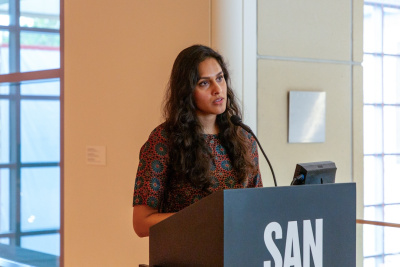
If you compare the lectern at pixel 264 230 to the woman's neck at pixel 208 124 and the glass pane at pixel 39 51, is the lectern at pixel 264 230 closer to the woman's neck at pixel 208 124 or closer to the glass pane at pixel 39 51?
the woman's neck at pixel 208 124

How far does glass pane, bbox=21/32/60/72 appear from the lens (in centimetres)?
436

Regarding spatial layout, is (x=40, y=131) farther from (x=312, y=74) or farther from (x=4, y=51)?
(x=312, y=74)

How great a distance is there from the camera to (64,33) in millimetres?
4125

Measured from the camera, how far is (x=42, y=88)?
14.9ft

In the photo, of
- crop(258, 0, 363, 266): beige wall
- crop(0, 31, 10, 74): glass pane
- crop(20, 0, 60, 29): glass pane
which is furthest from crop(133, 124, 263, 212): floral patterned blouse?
crop(0, 31, 10, 74): glass pane

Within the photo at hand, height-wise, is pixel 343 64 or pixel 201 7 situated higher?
pixel 201 7

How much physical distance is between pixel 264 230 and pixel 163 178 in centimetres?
100
